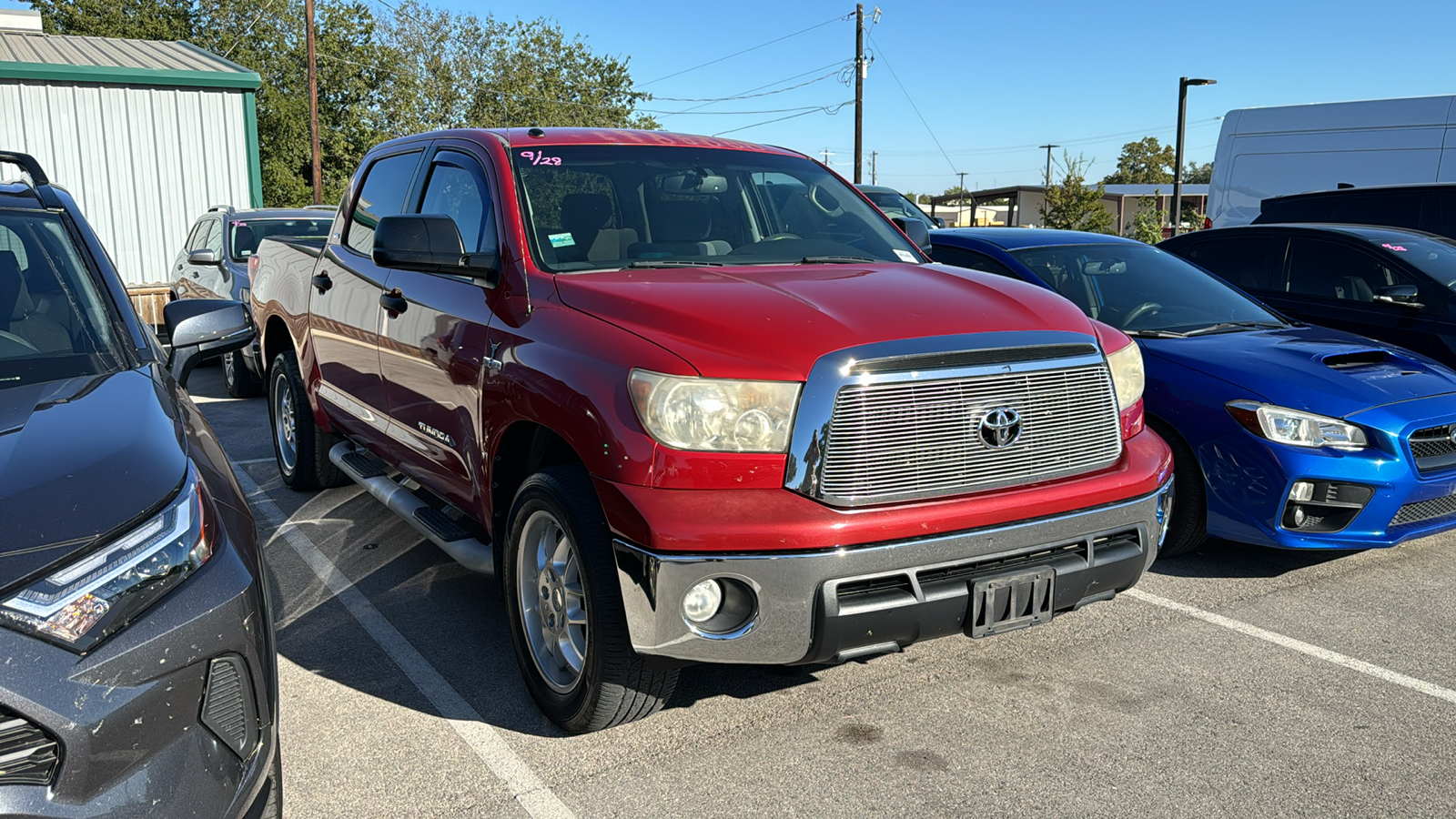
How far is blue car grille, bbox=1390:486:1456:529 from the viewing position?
493 cm

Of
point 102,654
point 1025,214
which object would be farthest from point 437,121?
point 102,654

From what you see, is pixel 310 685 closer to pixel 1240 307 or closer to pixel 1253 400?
pixel 1253 400

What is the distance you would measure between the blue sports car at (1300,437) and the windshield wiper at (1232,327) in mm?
35

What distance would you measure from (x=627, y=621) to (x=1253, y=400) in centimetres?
337

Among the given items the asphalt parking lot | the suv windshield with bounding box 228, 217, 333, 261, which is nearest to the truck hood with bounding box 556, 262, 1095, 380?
the asphalt parking lot

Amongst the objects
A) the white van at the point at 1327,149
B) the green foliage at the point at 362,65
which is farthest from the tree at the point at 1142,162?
the white van at the point at 1327,149

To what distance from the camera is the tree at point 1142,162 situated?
104m

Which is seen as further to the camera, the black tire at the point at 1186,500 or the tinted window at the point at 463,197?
the black tire at the point at 1186,500

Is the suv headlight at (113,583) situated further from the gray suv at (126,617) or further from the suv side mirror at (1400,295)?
the suv side mirror at (1400,295)

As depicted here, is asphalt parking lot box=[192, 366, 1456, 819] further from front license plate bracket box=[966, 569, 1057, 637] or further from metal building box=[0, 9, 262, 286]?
metal building box=[0, 9, 262, 286]

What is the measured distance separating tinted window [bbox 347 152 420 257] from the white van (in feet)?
36.1

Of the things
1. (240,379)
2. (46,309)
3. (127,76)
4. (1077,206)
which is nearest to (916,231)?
(46,309)

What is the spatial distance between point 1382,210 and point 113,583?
1028 cm

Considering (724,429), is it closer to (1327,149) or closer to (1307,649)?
(1307,649)
